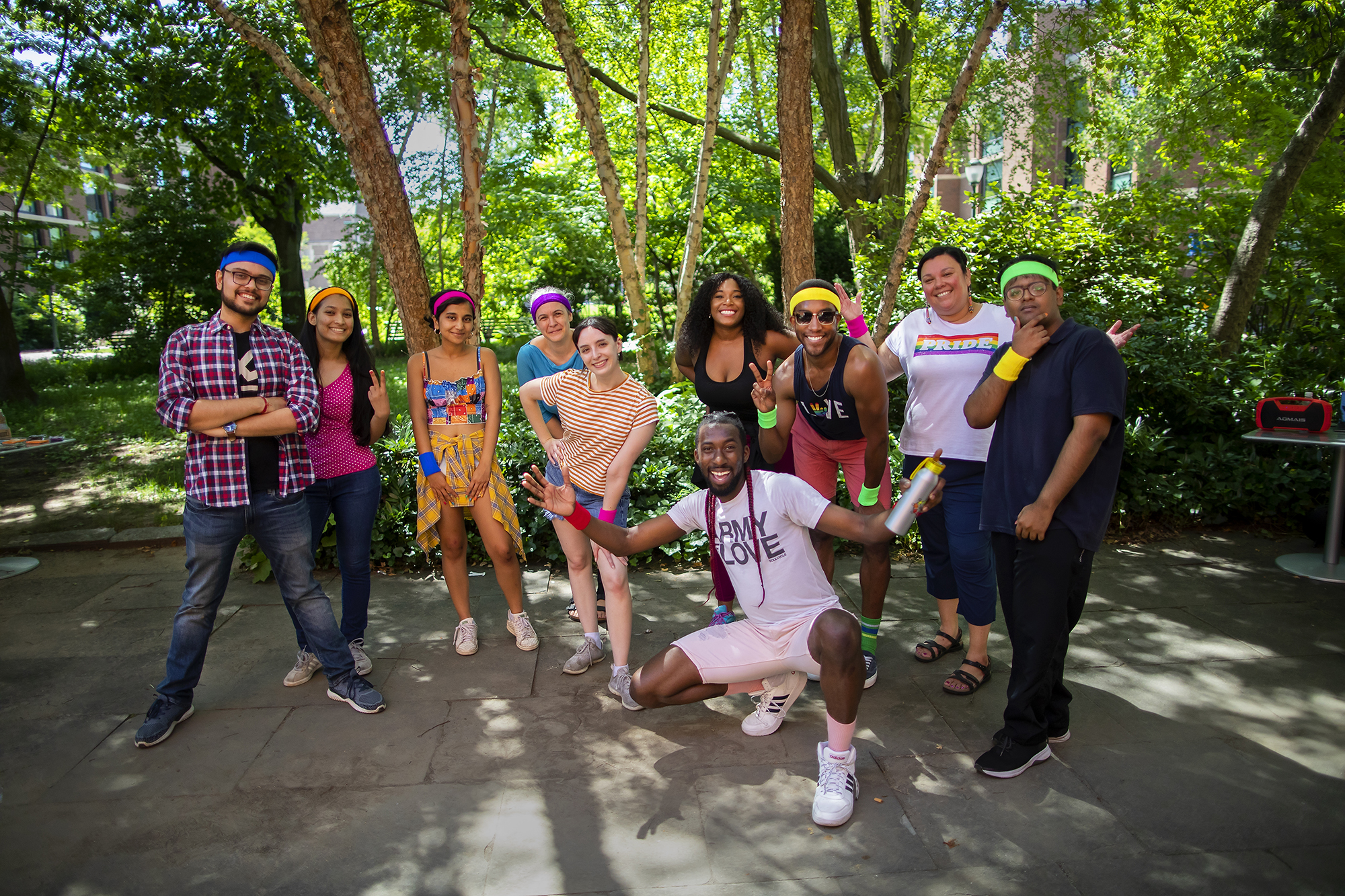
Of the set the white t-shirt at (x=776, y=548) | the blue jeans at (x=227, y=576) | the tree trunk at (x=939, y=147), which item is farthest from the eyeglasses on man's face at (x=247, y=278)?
the tree trunk at (x=939, y=147)

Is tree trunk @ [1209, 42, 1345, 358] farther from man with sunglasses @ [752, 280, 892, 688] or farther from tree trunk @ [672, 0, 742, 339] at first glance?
man with sunglasses @ [752, 280, 892, 688]

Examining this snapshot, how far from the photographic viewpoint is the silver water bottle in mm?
2707

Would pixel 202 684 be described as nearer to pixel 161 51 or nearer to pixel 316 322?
pixel 316 322

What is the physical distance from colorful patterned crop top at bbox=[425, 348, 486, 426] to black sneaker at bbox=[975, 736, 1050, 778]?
2811mm

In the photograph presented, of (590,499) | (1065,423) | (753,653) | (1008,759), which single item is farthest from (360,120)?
(1008,759)

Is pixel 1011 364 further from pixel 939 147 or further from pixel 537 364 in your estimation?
pixel 939 147

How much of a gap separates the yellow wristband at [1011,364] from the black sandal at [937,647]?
166 centimetres

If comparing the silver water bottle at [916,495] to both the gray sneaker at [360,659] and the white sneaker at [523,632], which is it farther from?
the gray sneaker at [360,659]

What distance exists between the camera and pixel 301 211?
1686cm

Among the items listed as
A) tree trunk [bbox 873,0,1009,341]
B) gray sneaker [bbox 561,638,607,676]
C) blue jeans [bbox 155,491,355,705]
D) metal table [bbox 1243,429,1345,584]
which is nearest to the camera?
blue jeans [bbox 155,491,355,705]

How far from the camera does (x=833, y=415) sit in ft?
12.3

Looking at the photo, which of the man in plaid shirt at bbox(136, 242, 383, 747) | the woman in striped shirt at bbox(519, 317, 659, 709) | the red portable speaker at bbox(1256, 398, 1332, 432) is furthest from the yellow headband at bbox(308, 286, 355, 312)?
the red portable speaker at bbox(1256, 398, 1332, 432)

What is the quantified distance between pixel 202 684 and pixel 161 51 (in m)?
9.71

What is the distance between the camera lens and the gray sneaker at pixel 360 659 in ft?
13.6
